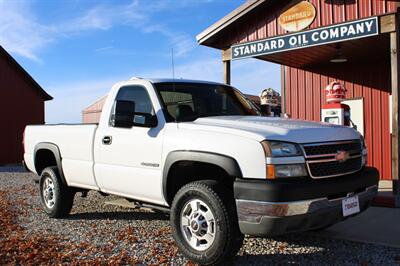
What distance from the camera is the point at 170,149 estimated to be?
4867 millimetres

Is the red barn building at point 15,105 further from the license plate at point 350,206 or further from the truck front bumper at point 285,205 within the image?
the license plate at point 350,206

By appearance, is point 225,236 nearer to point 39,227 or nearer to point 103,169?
point 103,169

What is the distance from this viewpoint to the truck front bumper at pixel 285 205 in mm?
3938

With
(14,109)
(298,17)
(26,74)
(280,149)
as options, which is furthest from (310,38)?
(26,74)

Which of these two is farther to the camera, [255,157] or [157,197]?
[157,197]

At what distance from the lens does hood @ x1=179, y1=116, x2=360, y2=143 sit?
4.16m

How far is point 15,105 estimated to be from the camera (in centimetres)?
2189

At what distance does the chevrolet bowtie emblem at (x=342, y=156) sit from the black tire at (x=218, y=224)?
1097 mm

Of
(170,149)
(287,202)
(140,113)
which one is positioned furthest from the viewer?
(140,113)

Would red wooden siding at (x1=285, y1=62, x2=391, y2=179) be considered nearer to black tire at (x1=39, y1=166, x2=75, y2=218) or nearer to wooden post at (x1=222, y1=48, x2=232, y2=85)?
wooden post at (x1=222, y1=48, x2=232, y2=85)

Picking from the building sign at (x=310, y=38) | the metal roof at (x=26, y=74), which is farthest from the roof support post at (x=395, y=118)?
the metal roof at (x=26, y=74)

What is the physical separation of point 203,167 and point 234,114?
1155 mm

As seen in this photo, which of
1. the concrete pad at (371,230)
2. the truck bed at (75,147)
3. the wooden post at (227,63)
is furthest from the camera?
the wooden post at (227,63)

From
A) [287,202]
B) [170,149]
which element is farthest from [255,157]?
[170,149]
